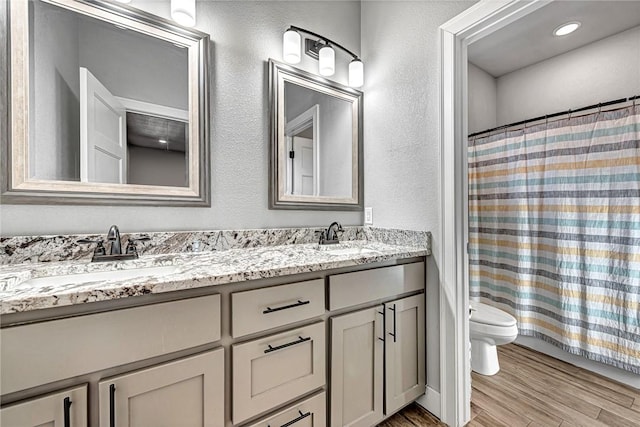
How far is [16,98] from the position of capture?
1054mm

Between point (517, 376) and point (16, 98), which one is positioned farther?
point (517, 376)

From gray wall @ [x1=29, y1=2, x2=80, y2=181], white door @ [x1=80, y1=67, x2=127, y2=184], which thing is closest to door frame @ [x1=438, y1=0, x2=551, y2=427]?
white door @ [x1=80, y1=67, x2=127, y2=184]

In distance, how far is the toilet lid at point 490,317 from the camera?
5.94 feet

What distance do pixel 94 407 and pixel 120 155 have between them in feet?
3.23

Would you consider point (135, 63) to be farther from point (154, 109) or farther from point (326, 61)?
point (326, 61)

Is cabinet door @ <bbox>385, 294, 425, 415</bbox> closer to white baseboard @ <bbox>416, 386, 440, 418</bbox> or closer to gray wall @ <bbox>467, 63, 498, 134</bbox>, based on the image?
white baseboard @ <bbox>416, 386, 440, 418</bbox>

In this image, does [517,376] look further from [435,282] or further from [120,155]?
[120,155]

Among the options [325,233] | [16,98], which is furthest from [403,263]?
[16,98]

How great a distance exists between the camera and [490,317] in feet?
6.19

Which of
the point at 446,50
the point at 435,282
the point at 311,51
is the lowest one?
the point at 435,282

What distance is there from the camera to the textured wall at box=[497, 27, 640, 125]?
1.98 m

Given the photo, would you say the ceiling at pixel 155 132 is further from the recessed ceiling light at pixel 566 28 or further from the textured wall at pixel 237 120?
the recessed ceiling light at pixel 566 28

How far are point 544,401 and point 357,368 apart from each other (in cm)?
126

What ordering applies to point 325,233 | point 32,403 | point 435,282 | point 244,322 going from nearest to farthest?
point 32,403, point 244,322, point 435,282, point 325,233
